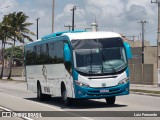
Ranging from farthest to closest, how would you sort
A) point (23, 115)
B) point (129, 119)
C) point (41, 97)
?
point (41, 97) → point (23, 115) → point (129, 119)

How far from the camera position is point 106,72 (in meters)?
18.8

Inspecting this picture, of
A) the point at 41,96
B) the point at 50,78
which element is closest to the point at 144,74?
the point at 41,96

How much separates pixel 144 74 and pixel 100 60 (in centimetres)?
2941

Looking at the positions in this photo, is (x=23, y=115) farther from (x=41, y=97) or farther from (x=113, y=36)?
(x=41, y=97)

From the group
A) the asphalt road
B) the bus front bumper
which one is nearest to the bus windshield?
the bus front bumper

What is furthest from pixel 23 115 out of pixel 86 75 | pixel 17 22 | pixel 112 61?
pixel 17 22

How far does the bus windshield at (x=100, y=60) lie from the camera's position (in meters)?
18.8

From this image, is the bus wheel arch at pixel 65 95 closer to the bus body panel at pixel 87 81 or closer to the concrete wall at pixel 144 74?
the bus body panel at pixel 87 81

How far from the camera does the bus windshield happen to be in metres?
18.8

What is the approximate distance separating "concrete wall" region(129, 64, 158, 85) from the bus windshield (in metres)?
27.7

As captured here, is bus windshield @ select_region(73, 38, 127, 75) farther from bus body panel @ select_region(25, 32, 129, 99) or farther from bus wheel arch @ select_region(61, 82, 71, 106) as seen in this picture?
bus wheel arch @ select_region(61, 82, 71, 106)

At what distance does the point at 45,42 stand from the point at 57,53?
2.09 metres

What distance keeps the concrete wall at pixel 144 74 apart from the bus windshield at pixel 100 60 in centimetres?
2766

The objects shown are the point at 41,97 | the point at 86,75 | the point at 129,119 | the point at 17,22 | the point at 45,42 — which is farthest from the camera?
the point at 17,22
